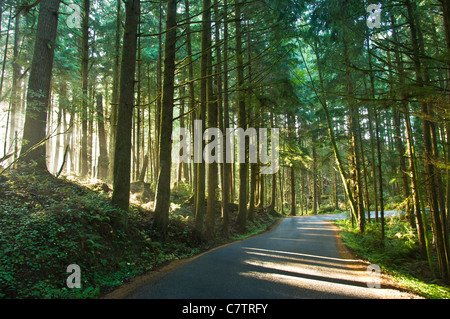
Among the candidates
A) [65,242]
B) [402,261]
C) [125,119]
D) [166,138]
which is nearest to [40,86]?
[125,119]

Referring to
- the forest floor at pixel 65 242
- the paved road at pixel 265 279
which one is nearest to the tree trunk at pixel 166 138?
the forest floor at pixel 65 242

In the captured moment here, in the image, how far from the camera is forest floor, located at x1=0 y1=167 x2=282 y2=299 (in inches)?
169

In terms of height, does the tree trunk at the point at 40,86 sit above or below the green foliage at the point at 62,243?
above

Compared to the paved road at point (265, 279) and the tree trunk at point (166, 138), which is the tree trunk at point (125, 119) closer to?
the tree trunk at point (166, 138)

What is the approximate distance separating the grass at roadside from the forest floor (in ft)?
18.6

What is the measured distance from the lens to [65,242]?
17.1 ft

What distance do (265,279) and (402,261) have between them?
6.08 metres

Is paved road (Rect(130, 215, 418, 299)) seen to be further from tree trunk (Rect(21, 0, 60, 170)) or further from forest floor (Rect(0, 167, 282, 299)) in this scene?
tree trunk (Rect(21, 0, 60, 170))

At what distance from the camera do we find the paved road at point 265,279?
444cm

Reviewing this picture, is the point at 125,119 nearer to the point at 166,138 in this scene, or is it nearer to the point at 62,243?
the point at 166,138

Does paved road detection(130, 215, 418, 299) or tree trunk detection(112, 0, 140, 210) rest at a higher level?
tree trunk detection(112, 0, 140, 210)

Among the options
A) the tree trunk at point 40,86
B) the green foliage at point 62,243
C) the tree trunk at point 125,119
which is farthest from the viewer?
the tree trunk at point 40,86

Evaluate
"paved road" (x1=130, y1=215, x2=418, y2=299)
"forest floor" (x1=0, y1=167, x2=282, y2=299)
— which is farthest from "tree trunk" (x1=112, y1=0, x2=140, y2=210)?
"paved road" (x1=130, y1=215, x2=418, y2=299)

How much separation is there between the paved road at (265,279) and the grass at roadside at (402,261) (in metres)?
0.81
